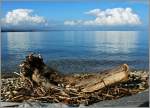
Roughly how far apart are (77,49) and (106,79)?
8.5 inches

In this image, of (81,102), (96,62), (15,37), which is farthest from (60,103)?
(15,37)

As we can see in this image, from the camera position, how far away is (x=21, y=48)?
2104mm

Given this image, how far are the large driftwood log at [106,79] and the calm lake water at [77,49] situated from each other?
0.04m

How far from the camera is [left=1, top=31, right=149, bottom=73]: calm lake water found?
2.08m

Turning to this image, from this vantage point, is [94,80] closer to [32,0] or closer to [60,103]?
[60,103]

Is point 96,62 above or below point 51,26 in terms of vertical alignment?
below

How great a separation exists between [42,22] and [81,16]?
0.67 ft

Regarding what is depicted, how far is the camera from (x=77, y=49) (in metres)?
2.11

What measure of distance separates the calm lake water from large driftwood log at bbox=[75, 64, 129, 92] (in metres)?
0.04

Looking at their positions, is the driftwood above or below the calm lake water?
below

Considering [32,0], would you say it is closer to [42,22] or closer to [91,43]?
[42,22]

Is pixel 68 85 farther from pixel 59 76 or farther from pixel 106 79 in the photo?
pixel 106 79

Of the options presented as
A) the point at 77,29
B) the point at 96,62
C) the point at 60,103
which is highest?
the point at 77,29

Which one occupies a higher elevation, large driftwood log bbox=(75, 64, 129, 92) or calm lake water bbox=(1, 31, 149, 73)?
calm lake water bbox=(1, 31, 149, 73)
